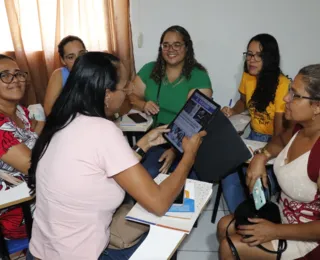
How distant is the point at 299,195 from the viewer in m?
1.31

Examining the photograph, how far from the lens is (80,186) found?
104 cm

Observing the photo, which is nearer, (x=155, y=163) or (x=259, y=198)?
(x=259, y=198)

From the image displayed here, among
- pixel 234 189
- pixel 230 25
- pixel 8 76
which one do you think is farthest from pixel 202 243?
pixel 230 25

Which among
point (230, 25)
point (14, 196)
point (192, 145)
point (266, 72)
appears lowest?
point (14, 196)

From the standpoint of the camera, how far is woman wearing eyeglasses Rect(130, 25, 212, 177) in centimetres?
219

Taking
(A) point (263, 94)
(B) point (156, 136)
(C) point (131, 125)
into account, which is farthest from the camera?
(C) point (131, 125)

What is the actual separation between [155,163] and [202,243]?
0.61 meters

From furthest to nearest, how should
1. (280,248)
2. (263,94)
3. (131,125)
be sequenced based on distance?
(131,125), (263,94), (280,248)

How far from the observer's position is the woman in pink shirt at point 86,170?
1.02 meters

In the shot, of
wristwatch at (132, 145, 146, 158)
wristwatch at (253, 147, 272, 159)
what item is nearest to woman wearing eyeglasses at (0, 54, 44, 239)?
wristwatch at (132, 145, 146, 158)

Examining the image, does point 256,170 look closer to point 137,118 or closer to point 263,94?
point 263,94

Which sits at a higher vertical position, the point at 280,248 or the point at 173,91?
the point at 173,91

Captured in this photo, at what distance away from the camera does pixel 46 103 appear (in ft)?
7.23

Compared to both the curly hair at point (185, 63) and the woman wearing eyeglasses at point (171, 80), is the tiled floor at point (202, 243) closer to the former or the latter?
the woman wearing eyeglasses at point (171, 80)
